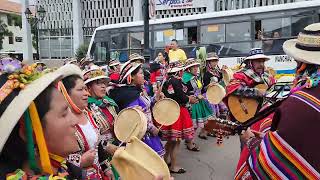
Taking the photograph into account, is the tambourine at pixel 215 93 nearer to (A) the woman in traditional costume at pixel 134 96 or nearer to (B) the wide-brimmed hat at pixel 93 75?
(A) the woman in traditional costume at pixel 134 96

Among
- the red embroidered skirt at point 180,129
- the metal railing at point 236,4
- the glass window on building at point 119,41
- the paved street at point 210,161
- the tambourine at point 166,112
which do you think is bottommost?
the paved street at point 210,161

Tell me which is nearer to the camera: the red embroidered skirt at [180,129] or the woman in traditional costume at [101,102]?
the woman in traditional costume at [101,102]

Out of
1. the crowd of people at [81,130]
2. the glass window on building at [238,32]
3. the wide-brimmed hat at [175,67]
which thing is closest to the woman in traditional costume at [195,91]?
the wide-brimmed hat at [175,67]

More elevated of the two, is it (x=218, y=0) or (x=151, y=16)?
(x=218, y=0)

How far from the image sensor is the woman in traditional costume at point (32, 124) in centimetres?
148

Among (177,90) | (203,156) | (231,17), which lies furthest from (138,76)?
(231,17)

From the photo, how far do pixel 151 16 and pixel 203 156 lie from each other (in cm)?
665

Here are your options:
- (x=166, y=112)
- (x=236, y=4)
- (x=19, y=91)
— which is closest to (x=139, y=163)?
(x=19, y=91)

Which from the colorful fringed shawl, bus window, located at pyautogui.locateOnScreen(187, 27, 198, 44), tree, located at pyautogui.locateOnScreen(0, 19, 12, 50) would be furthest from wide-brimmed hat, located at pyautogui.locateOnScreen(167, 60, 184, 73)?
tree, located at pyautogui.locateOnScreen(0, 19, 12, 50)

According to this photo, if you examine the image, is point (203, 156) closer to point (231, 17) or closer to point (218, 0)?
point (231, 17)

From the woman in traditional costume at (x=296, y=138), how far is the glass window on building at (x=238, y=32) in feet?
35.0

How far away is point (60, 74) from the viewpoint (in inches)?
67.4

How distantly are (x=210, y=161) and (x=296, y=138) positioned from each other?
4.79 metres

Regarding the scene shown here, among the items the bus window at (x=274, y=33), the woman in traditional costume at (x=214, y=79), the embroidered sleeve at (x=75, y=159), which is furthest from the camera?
the bus window at (x=274, y=33)
